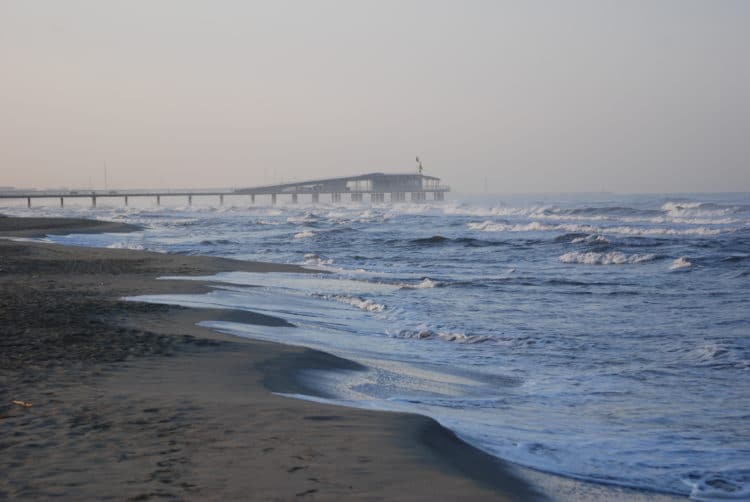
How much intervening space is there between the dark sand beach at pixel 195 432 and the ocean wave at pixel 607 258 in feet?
58.2

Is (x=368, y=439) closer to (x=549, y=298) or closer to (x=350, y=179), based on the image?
(x=549, y=298)

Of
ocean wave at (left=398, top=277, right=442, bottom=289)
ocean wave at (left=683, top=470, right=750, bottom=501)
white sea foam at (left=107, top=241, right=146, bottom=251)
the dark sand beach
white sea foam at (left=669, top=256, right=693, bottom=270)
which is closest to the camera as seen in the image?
the dark sand beach

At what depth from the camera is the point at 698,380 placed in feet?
26.7

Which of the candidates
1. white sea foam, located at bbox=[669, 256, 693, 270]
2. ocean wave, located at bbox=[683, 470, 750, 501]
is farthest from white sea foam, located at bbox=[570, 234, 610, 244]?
ocean wave, located at bbox=[683, 470, 750, 501]

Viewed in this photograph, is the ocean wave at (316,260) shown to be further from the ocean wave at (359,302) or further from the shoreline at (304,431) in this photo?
the shoreline at (304,431)

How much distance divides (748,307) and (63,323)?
441 inches

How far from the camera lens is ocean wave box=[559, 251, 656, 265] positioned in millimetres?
24734

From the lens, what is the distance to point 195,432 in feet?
17.0

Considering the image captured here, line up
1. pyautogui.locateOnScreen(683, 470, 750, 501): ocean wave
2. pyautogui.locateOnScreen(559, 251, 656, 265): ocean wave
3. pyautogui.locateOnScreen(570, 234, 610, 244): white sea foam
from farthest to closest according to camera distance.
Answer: pyautogui.locateOnScreen(570, 234, 610, 244): white sea foam → pyautogui.locateOnScreen(559, 251, 656, 265): ocean wave → pyautogui.locateOnScreen(683, 470, 750, 501): ocean wave

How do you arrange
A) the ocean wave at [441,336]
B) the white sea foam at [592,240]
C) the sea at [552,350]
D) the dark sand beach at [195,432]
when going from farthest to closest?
1. the white sea foam at [592,240]
2. the ocean wave at [441,336]
3. the sea at [552,350]
4. the dark sand beach at [195,432]

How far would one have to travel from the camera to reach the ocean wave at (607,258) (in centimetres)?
2473

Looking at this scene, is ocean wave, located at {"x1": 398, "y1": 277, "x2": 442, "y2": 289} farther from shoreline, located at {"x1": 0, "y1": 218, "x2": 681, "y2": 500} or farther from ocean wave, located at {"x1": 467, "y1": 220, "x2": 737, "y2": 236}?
ocean wave, located at {"x1": 467, "y1": 220, "x2": 737, "y2": 236}

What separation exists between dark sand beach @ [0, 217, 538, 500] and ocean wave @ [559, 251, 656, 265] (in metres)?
17.7

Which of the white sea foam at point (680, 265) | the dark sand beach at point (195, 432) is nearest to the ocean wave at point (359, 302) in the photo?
the dark sand beach at point (195, 432)
